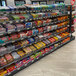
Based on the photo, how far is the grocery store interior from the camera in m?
2.65

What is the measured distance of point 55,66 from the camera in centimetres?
315

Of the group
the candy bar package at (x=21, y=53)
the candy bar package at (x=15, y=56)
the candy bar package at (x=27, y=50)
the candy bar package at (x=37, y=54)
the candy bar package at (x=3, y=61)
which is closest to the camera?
the candy bar package at (x=3, y=61)

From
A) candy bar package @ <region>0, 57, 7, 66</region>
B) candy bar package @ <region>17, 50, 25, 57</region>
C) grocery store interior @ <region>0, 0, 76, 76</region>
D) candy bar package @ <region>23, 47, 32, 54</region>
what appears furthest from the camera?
candy bar package @ <region>23, 47, 32, 54</region>

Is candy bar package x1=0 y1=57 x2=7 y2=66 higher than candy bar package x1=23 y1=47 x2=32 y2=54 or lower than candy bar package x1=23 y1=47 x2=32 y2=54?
lower

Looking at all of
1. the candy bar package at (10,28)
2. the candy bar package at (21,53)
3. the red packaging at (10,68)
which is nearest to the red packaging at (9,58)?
the red packaging at (10,68)

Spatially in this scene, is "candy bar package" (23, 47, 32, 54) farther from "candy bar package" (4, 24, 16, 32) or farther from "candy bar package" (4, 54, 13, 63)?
"candy bar package" (4, 24, 16, 32)

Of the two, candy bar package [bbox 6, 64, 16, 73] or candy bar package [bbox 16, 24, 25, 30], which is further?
candy bar package [bbox 16, 24, 25, 30]

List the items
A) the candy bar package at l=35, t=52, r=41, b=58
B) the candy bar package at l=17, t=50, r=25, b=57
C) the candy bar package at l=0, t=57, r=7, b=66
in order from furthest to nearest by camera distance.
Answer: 1. the candy bar package at l=35, t=52, r=41, b=58
2. the candy bar package at l=17, t=50, r=25, b=57
3. the candy bar package at l=0, t=57, r=7, b=66

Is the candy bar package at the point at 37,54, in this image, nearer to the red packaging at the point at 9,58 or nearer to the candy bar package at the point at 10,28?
the red packaging at the point at 9,58

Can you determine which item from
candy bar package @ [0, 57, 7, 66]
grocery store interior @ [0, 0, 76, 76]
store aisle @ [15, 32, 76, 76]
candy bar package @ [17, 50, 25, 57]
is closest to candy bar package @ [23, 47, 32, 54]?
grocery store interior @ [0, 0, 76, 76]

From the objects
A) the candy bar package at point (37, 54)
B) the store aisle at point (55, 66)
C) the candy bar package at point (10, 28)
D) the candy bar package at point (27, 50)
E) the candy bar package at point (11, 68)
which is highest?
the candy bar package at point (10, 28)

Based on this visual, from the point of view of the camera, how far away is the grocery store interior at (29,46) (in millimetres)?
2655

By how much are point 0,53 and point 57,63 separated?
6.52ft

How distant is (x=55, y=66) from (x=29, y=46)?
117cm
